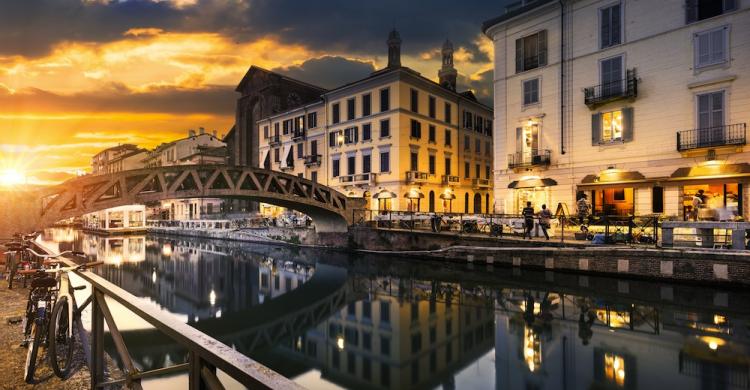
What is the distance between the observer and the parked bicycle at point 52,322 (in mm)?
5461

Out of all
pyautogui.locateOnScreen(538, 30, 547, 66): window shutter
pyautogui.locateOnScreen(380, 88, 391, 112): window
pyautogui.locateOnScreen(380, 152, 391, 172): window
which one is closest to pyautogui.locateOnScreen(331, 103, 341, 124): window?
pyautogui.locateOnScreen(380, 88, 391, 112): window

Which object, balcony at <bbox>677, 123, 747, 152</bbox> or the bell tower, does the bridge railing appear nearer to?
balcony at <bbox>677, 123, 747, 152</bbox>

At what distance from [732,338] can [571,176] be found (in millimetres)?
14600

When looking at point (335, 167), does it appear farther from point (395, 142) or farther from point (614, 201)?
point (614, 201)

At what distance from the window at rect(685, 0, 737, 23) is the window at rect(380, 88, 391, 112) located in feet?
71.8

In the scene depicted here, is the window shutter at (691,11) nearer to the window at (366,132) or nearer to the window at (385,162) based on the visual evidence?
the window at (385,162)

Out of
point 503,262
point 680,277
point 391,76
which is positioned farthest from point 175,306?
point 391,76

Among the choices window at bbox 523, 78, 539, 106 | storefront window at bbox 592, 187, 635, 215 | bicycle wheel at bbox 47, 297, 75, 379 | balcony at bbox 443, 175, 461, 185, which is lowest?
bicycle wheel at bbox 47, 297, 75, 379

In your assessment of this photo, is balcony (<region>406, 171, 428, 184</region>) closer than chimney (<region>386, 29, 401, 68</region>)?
Yes

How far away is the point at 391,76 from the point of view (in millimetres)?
35844

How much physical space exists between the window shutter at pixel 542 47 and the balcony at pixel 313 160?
24.6m

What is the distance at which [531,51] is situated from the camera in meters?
25.8

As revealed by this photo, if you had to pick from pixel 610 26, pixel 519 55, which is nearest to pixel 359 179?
A: pixel 519 55

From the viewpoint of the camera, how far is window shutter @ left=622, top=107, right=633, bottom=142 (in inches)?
845
